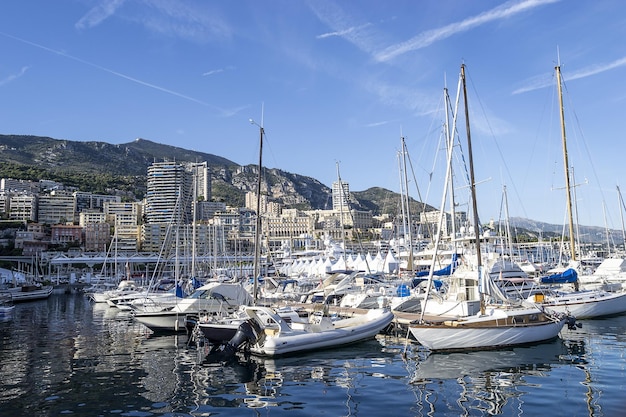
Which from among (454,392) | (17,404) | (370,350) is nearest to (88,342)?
(17,404)

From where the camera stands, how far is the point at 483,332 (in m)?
19.9

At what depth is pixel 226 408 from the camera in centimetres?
1366

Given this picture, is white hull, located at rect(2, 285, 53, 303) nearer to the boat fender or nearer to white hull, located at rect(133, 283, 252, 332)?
white hull, located at rect(133, 283, 252, 332)

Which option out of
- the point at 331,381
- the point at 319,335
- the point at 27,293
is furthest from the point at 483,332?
the point at 27,293

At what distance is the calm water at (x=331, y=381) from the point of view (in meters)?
13.3

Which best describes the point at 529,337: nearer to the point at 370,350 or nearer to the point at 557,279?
the point at 370,350

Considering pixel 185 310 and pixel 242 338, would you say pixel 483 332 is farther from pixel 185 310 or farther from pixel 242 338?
pixel 185 310

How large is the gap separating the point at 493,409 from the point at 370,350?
31.8ft

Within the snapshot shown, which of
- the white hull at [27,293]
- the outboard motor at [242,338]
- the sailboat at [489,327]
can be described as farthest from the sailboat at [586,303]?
the white hull at [27,293]

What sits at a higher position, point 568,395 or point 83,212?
point 83,212

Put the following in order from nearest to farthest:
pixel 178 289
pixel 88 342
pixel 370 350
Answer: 1. pixel 370 350
2. pixel 88 342
3. pixel 178 289

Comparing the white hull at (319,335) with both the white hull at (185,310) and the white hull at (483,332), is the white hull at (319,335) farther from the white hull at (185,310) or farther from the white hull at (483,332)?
the white hull at (185,310)

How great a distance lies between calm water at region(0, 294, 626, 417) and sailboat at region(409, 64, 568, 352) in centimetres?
48

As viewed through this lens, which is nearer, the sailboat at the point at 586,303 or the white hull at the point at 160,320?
the sailboat at the point at 586,303
